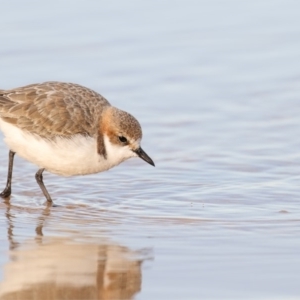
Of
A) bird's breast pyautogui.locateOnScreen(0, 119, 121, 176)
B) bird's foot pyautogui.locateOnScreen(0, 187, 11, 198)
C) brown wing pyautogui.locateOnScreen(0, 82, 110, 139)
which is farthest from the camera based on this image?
bird's foot pyautogui.locateOnScreen(0, 187, 11, 198)

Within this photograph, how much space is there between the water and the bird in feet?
1.18

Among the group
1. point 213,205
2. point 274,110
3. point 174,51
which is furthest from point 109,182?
point 174,51

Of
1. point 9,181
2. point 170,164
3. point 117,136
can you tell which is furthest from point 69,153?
point 170,164

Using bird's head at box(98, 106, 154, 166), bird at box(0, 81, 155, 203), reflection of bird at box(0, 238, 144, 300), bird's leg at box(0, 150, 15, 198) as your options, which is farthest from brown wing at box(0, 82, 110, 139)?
reflection of bird at box(0, 238, 144, 300)

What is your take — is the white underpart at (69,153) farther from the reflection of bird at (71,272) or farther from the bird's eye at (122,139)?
the reflection of bird at (71,272)

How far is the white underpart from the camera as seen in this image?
855cm

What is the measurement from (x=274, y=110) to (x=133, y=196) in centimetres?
302

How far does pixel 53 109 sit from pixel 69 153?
0.47 m

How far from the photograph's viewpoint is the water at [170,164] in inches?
260

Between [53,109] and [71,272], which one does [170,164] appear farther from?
[71,272]

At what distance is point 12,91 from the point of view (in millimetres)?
9070

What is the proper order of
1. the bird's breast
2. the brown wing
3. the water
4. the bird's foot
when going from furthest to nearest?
the bird's foot → the brown wing → the bird's breast → the water

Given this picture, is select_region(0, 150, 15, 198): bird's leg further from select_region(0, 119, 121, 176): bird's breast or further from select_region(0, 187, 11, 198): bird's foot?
select_region(0, 119, 121, 176): bird's breast

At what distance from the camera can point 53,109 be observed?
8.76m
